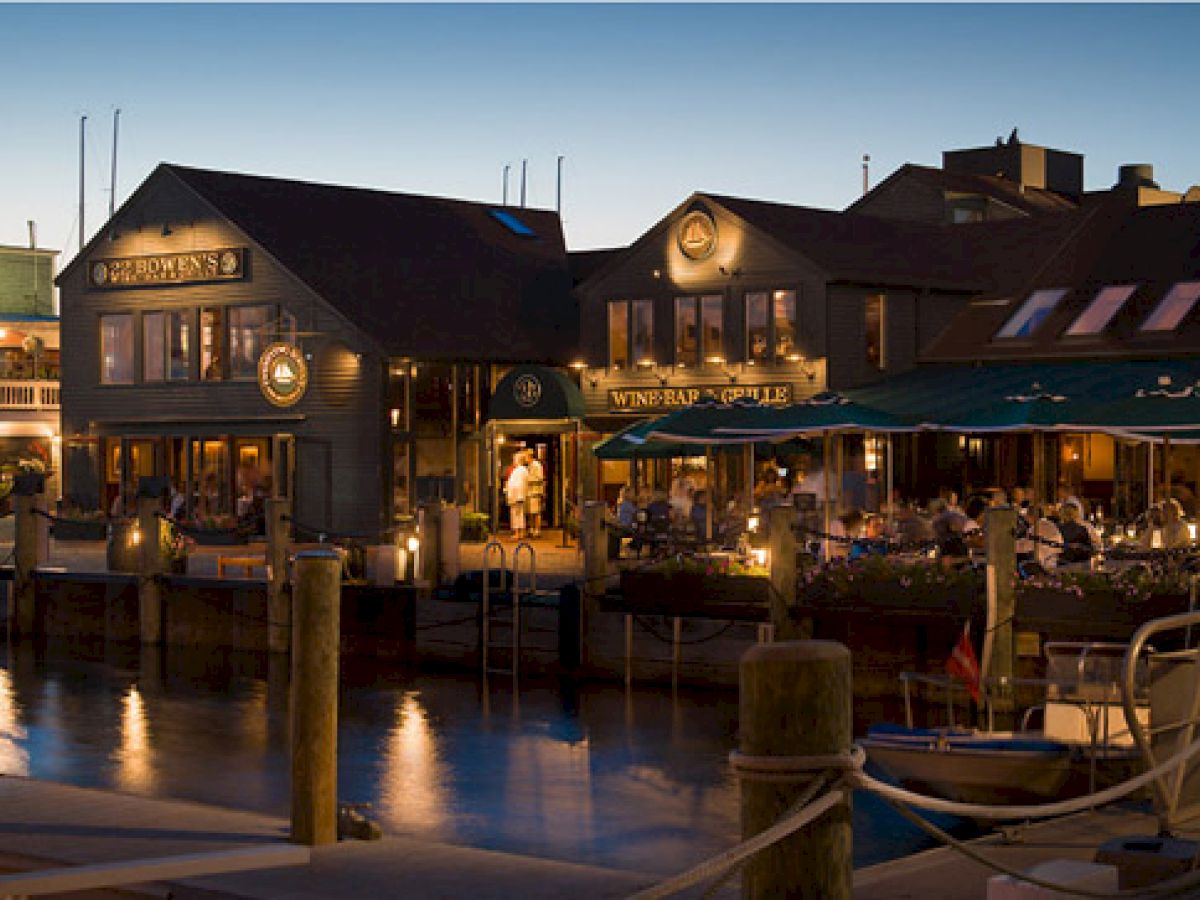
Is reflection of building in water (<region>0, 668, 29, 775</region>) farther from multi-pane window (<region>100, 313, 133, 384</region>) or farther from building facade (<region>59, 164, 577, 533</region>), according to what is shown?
multi-pane window (<region>100, 313, 133, 384</region>)

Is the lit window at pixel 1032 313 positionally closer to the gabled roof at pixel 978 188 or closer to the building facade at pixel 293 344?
the gabled roof at pixel 978 188

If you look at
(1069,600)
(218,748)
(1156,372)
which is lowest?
(218,748)

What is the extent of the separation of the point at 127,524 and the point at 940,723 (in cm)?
1590

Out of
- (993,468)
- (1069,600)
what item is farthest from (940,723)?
(993,468)

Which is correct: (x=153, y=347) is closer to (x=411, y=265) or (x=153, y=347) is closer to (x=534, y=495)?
(x=411, y=265)

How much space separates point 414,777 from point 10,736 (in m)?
5.79

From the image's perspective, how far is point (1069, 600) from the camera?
22031 millimetres

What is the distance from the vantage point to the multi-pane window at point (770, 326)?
4200cm

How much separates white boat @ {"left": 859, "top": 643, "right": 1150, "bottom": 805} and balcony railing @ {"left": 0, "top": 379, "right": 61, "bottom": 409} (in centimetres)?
4780

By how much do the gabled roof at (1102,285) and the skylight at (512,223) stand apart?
14.1m

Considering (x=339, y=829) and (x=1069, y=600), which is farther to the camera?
(x=1069, y=600)

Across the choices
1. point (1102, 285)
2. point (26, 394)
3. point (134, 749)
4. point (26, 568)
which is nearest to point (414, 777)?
point (134, 749)

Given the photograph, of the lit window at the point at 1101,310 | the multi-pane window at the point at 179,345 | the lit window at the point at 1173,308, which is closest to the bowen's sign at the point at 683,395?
the lit window at the point at 1101,310

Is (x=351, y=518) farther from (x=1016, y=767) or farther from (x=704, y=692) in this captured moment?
(x=1016, y=767)
